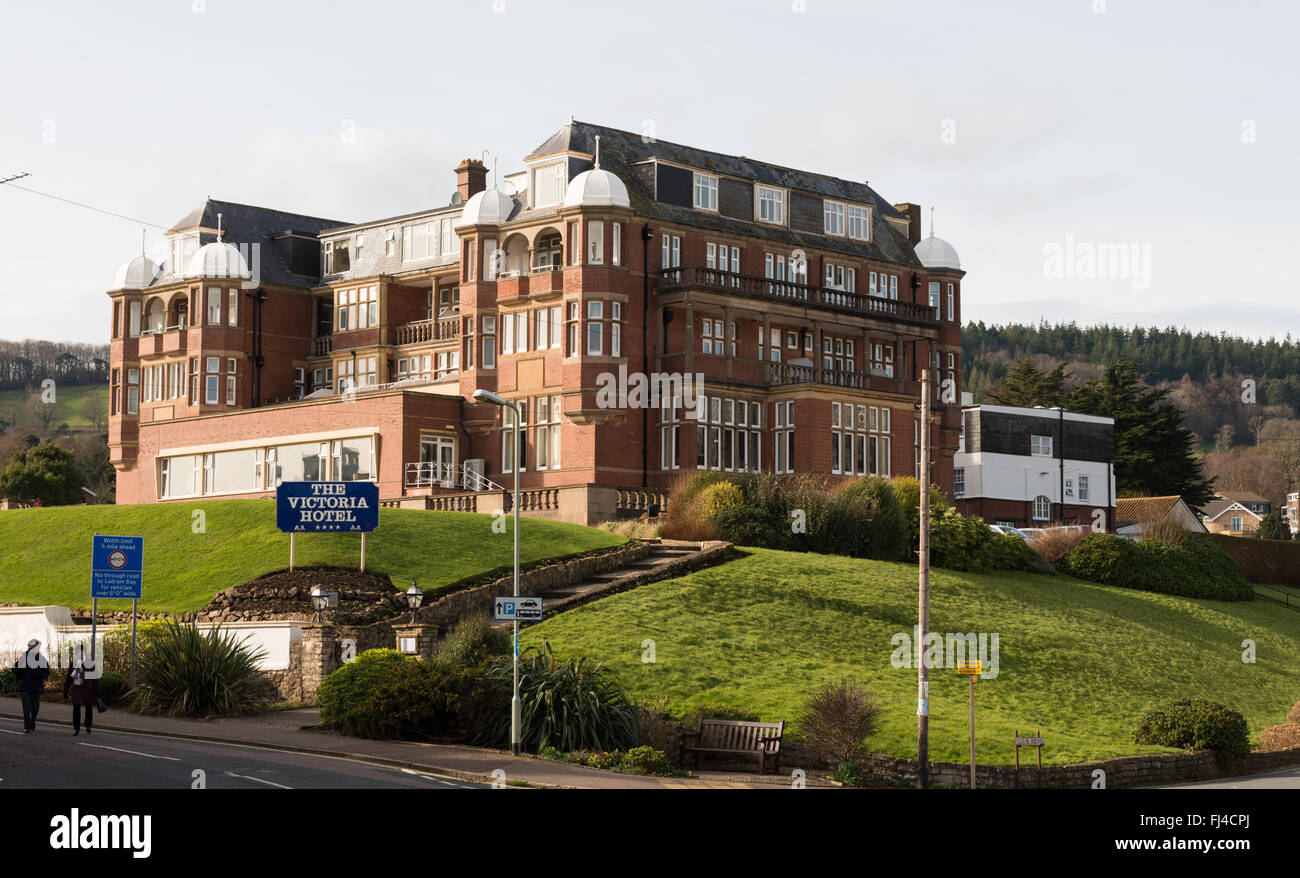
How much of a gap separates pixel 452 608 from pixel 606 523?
45.5 feet

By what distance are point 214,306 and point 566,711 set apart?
4579cm

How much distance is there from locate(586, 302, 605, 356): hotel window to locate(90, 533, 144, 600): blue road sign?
975 inches

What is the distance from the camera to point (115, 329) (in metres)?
76.1

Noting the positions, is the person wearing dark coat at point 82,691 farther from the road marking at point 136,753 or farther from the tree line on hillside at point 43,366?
the tree line on hillside at point 43,366

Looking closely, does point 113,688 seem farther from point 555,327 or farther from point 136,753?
point 555,327

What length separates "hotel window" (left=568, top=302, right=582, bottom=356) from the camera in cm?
5881

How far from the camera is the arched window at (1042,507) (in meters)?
91.4

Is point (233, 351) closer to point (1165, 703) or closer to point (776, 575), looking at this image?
point (776, 575)

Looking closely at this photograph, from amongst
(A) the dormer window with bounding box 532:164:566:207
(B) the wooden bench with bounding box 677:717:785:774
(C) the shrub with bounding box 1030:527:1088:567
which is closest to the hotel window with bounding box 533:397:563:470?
(A) the dormer window with bounding box 532:164:566:207

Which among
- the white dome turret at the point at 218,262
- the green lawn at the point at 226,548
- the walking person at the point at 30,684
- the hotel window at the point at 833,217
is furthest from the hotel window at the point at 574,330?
the walking person at the point at 30,684

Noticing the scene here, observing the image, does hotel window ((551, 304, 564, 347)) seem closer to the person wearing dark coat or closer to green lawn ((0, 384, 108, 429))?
the person wearing dark coat

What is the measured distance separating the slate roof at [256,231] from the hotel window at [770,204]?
73.2ft

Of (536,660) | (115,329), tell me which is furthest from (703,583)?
(115,329)

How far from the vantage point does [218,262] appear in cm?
7162
